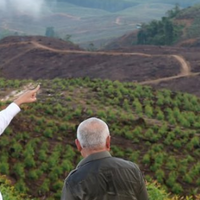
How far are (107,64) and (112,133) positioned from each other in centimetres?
2233

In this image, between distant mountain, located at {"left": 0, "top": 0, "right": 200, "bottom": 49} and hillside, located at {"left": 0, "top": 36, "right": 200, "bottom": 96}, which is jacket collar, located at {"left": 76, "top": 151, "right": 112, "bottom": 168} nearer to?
hillside, located at {"left": 0, "top": 36, "right": 200, "bottom": 96}

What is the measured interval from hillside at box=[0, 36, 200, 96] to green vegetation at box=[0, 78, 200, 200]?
9.76 metres

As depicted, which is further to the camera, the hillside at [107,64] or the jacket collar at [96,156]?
the hillside at [107,64]

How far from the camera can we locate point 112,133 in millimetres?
12773

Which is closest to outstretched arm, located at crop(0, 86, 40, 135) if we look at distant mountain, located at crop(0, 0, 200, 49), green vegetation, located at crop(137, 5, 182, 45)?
green vegetation, located at crop(137, 5, 182, 45)

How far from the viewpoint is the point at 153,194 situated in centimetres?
662

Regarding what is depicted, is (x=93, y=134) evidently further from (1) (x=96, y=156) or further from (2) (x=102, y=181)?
(2) (x=102, y=181)

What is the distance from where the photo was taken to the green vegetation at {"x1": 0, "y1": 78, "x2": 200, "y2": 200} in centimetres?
989

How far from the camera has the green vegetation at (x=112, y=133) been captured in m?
9.89

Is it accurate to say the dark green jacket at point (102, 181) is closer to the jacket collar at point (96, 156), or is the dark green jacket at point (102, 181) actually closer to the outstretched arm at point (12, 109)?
the jacket collar at point (96, 156)

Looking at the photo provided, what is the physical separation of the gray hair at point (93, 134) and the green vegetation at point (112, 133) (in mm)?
5677

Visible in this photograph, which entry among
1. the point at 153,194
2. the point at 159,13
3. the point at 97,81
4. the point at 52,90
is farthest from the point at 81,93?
the point at 159,13

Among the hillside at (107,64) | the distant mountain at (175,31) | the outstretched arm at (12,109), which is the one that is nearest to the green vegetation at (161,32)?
the distant mountain at (175,31)

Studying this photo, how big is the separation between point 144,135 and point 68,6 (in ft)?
497
